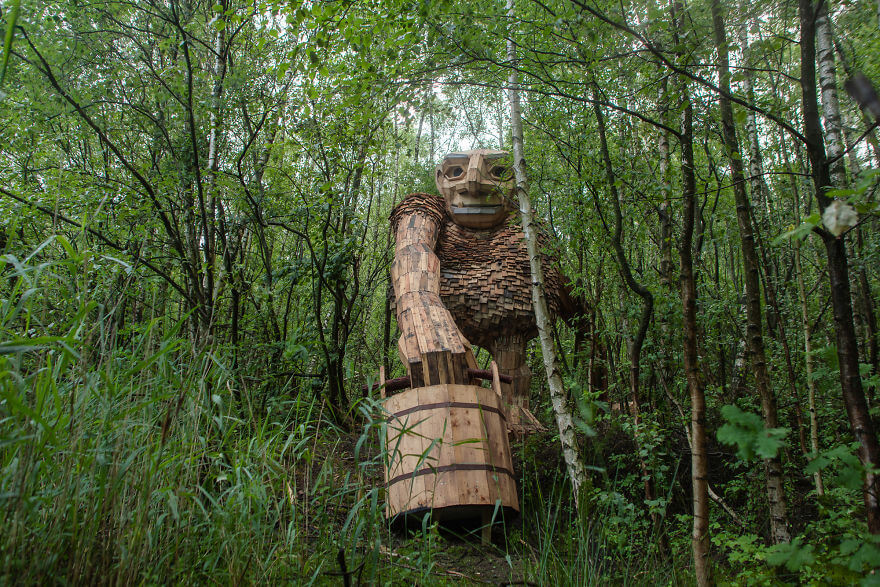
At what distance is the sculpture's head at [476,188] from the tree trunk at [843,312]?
256cm

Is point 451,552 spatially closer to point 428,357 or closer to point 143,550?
point 428,357

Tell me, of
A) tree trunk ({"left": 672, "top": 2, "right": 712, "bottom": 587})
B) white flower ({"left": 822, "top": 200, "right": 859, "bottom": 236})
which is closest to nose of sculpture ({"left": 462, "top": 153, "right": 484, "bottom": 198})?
tree trunk ({"left": 672, "top": 2, "right": 712, "bottom": 587})

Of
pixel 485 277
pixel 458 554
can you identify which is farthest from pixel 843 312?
pixel 485 277

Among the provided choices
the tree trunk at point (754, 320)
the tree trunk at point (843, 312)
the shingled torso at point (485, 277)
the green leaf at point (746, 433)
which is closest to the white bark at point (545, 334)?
the tree trunk at point (754, 320)

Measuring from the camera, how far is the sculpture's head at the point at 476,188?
434 centimetres

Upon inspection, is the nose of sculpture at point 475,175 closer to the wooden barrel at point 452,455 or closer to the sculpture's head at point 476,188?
the sculpture's head at point 476,188

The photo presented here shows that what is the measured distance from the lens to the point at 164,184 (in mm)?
4008

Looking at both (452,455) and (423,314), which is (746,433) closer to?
(452,455)

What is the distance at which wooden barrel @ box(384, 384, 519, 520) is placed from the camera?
255 cm

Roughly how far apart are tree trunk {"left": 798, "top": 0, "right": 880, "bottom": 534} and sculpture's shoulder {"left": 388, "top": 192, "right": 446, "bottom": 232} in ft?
8.98

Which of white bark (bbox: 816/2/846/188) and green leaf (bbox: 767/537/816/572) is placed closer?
green leaf (bbox: 767/537/816/572)

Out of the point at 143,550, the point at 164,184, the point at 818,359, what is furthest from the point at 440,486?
the point at 818,359

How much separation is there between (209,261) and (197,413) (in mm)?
2359

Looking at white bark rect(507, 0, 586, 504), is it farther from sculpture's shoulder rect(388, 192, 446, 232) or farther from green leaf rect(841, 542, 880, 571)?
green leaf rect(841, 542, 880, 571)
